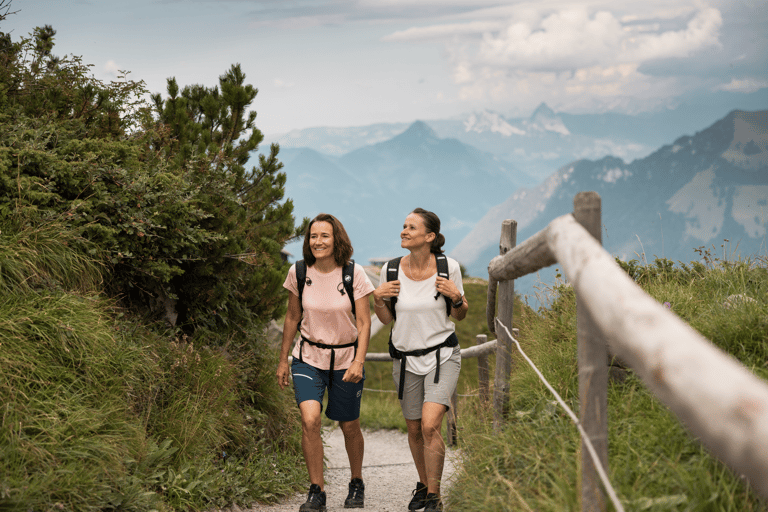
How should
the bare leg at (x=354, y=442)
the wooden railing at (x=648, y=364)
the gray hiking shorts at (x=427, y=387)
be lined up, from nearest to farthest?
1. the wooden railing at (x=648, y=364)
2. the gray hiking shorts at (x=427, y=387)
3. the bare leg at (x=354, y=442)

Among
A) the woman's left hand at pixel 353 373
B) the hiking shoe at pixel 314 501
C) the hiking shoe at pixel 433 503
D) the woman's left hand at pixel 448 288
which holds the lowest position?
the hiking shoe at pixel 314 501

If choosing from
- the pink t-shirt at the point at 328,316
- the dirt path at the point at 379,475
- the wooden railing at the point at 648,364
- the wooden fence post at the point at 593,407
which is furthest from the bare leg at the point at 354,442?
the wooden fence post at the point at 593,407

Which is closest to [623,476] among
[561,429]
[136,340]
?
[561,429]

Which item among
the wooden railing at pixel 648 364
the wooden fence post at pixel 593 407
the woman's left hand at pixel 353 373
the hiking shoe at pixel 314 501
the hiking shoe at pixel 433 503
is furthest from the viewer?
the woman's left hand at pixel 353 373

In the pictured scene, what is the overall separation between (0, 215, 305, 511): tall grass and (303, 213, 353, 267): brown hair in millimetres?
1295

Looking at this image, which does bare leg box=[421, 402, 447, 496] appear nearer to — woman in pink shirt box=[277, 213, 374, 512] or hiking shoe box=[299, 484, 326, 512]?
woman in pink shirt box=[277, 213, 374, 512]

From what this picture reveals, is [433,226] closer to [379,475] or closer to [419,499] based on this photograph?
[419,499]

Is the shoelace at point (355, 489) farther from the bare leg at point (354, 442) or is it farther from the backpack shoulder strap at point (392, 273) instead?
the backpack shoulder strap at point (392, 273)

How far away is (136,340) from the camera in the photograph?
14.9ft

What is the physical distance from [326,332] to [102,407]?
4.96ft

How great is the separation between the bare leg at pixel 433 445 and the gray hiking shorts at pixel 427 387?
9cm

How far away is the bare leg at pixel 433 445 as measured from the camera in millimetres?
3695

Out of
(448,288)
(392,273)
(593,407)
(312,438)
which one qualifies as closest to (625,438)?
(593,407)

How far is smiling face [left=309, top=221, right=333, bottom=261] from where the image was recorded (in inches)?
166
